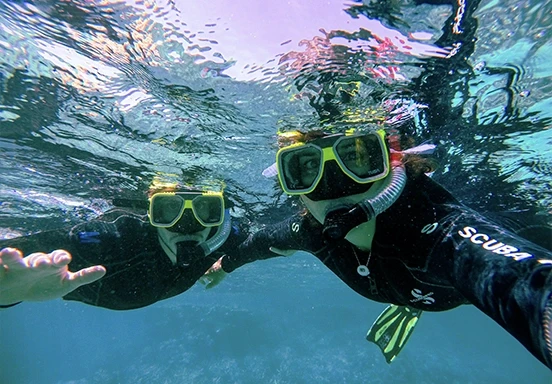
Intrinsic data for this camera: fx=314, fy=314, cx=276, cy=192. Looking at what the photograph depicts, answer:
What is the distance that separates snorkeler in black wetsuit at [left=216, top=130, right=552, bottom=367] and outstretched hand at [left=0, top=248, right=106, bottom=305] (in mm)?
2855

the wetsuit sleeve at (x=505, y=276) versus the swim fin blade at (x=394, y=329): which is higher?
the wetsuit sleeve at (x=505, y=276)

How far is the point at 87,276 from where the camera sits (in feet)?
11.5

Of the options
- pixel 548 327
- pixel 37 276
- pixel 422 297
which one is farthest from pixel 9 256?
pixel 422 297

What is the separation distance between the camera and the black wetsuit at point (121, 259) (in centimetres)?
562

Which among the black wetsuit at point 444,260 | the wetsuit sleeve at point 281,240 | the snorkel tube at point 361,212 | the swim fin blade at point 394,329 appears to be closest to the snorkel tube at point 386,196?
the snorkel tube at point 361,212

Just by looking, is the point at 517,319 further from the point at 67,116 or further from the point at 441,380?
the point at 441,380

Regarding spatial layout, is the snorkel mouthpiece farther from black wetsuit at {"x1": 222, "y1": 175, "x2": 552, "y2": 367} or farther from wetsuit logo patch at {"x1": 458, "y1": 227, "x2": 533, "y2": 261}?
wetsuit logo patch at {"x1": 458, "y1": 227, "x2": 533, "y2": 261}

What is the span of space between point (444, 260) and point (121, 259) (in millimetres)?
5538

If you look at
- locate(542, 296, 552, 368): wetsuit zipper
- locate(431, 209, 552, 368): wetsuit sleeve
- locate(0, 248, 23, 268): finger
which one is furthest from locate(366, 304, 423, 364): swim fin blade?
locate(0, 248, 23, 268): finger

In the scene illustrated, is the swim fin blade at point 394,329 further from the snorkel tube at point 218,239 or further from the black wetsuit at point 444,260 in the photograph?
the snorkel tube at point 218,239

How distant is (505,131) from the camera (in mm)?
7496

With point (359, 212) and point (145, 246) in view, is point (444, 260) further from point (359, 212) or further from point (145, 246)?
point (145, 246)

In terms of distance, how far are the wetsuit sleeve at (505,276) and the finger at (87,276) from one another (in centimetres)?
357

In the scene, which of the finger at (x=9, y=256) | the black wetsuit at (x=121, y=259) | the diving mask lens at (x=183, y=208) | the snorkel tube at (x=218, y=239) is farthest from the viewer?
the diving mask lens at (x=183, y=208)
